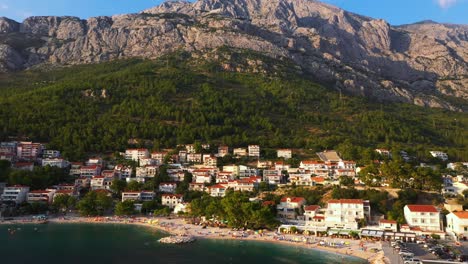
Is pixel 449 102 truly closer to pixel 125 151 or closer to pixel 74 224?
pixel 125 151

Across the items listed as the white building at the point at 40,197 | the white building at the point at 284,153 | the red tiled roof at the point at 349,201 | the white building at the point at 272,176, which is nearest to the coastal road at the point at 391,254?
the red tiled roof at the point at 349,201

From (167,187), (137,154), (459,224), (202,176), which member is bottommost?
(459,224)

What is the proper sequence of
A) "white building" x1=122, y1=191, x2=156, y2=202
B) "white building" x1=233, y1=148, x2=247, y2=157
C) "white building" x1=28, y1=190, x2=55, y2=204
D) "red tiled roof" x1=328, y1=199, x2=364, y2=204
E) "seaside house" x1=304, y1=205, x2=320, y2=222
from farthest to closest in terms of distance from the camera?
"white building" x1=233, y1=148, x2=247, y2=157
"white building" x1=122, y1=191, x2=156, y2=202
"white building" x1=28, y1=190, x2=55, y2=204
"seaside house" x1=304, y1=205, x2=320, y2=222
"red tiled roof" x1=328, y1=199, x2=364, y2=204

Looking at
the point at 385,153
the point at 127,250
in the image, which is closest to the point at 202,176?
the point at 127,250

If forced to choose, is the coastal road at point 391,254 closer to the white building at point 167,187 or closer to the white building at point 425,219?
the white building at point 425,219

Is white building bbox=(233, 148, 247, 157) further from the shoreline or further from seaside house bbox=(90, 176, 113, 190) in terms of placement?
the shoreline

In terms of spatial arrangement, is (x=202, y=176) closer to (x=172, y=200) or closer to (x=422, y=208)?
(x=172, y=200)

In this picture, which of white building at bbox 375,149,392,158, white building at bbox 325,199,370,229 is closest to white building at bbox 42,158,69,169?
white building at bbox 325,199,370,229
